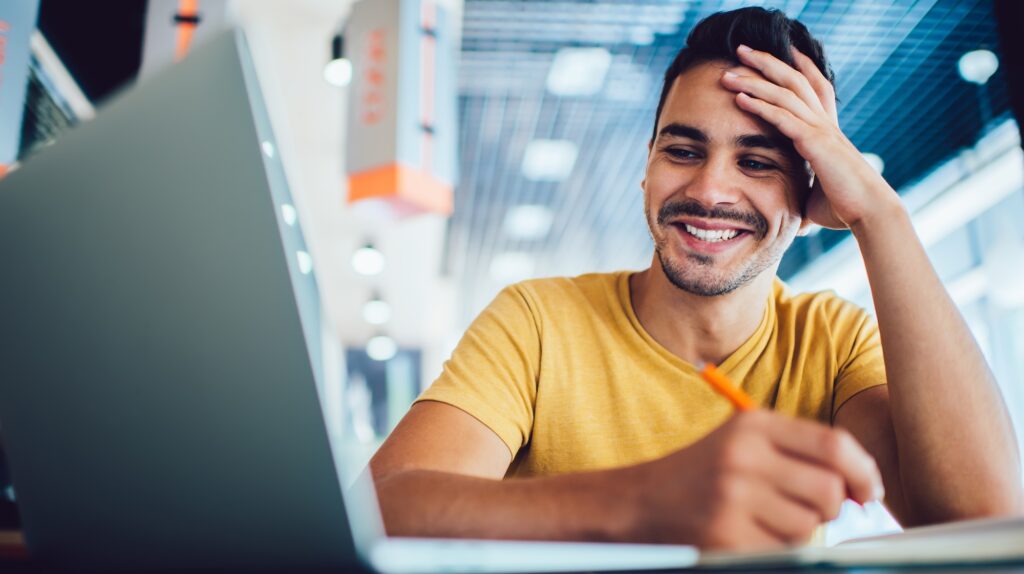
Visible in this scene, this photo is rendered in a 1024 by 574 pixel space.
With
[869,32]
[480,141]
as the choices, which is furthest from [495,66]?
[869,32]

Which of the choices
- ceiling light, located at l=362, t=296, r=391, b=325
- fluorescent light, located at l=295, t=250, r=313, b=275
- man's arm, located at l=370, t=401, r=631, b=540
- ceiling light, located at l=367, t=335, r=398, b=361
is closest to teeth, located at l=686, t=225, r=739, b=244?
man's arm, located at l=370, t=401, r=631, b=540

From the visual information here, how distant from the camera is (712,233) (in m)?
1.24

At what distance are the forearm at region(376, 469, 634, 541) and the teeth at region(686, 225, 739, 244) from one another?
749 millimetres

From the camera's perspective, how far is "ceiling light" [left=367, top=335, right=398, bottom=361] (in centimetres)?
1033

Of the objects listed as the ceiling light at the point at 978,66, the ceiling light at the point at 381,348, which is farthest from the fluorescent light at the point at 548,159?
the ceiling light at the point at 381,348

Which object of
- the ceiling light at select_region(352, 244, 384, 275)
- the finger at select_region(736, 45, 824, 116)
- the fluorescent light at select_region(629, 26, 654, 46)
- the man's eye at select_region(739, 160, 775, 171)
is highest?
the fluorescent light at select_region(629, 26, 654, 46)

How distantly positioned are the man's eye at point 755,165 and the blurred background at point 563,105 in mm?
606

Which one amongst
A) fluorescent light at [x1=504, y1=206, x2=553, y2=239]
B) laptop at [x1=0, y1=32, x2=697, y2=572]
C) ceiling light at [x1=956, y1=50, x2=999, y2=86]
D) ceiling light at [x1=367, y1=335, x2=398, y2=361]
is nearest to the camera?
laptop at [x1=0, y1=32, x2=697, y2=572]

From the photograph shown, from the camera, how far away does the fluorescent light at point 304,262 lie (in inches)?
15.5

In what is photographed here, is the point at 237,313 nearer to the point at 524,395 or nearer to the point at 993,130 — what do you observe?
the point at 524,395

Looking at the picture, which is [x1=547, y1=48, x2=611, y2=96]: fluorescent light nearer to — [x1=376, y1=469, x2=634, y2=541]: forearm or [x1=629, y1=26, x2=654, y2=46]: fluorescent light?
[x1=629, y1=26, x2=654, y2=46]: fluorescent light

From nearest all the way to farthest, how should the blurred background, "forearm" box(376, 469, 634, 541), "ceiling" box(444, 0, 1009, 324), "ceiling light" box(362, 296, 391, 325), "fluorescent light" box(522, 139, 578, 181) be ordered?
1. "forearm" box(376, 469, 634, 541)
2. the blurred background
3. "ceiling" box(444, 0, 1009, 324)
4. "fluorescent light" box(522, 139, 578, 181)
5. "ceiling light" box(362, 296, 391, 325)

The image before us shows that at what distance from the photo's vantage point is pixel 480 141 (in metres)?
5.36

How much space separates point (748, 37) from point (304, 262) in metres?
1.13
